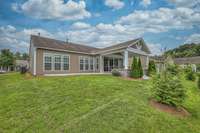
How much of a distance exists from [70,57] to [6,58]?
41599mm

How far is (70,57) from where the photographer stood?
1784 cm

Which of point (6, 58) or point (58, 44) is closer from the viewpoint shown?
point (58, 44)

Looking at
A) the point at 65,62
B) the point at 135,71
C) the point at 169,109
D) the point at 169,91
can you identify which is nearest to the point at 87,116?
the point at 169,109

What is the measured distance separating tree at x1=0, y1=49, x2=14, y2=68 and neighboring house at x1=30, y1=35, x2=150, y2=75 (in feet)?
121

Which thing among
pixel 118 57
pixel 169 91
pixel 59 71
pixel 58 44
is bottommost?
pixel 169 91

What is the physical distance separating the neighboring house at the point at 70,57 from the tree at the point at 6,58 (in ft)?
121

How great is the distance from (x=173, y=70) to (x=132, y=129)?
4516 millimetres

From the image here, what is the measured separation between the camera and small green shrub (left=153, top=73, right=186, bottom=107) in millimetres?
6785

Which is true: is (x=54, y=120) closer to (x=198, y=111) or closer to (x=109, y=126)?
(x=109, y=126)

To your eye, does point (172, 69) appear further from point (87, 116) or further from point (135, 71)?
point (135, 71)

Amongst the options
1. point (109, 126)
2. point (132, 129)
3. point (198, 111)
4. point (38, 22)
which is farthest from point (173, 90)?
point (38, 22)

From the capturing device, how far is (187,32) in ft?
89.4

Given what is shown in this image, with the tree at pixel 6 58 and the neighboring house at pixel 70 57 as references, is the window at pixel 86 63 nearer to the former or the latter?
Answer: the neighboring house at pixel 70 57

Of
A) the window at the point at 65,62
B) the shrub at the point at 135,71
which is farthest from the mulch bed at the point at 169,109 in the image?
the window at the point at 65,62
